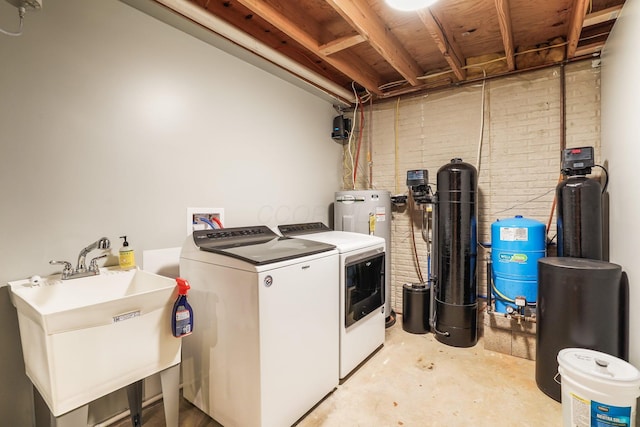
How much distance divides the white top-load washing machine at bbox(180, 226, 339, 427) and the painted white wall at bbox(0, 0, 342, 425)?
0.44 meters

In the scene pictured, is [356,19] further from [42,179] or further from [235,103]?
[42,179]

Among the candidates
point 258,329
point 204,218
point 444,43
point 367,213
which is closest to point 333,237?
point 367,213

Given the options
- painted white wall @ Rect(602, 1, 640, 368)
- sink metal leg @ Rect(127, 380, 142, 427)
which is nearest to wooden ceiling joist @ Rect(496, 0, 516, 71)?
painted white wall @ Rect(602, 1, 640, 368)

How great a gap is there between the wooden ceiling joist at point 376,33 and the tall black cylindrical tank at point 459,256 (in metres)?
1.07

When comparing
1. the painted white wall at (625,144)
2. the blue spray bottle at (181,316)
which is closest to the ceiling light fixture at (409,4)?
the painted white wall at (625,144)

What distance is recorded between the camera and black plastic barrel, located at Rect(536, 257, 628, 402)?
1.76 m

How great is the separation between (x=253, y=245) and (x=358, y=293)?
3.08ft

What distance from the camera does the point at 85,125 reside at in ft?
5.28

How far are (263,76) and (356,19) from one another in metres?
1.01

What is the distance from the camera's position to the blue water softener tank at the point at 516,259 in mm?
2348

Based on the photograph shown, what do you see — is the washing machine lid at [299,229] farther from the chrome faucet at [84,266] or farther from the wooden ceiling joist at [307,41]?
the wooden ceiling joist at [307,41]

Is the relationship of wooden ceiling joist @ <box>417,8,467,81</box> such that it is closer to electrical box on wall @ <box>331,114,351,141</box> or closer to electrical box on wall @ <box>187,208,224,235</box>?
electrical box on wall @ <box>331,114,351,141</box>

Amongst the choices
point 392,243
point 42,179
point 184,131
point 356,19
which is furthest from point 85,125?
point 392,243

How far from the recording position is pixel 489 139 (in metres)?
2.92
